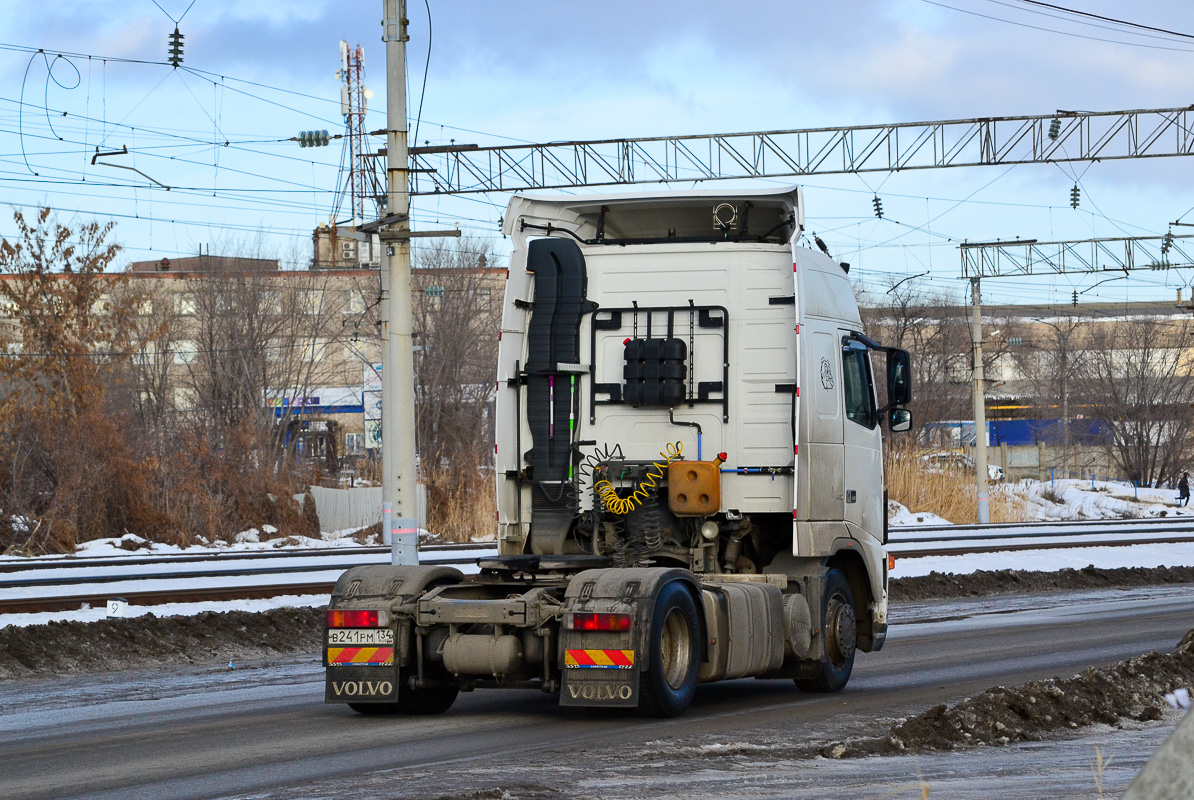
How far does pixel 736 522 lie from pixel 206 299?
51994 millimetres

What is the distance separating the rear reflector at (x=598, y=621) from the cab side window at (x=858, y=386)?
3.43m

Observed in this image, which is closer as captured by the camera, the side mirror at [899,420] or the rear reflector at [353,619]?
the rear reflector at [353,619]

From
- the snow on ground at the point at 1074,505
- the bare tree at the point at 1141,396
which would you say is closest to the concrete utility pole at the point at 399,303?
the snow on ground at the point at 1074,505

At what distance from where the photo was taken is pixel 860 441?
12.3 metres

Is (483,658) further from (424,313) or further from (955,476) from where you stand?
(424,313)

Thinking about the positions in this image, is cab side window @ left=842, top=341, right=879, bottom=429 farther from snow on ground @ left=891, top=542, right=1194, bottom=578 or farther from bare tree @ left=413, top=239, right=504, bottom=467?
bare tree @ left=413, top=239, right=504, bottom=467

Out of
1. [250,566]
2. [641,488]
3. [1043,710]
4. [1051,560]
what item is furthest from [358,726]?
[1051,560]

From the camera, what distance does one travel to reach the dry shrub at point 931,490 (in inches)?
1825

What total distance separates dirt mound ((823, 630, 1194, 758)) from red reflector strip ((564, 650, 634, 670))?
5.53 feet

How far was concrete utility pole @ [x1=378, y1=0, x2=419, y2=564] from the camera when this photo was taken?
659 inches

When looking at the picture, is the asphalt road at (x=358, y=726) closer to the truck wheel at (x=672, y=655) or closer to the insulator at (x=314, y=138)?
the truck wheel at (x=672, y=655)

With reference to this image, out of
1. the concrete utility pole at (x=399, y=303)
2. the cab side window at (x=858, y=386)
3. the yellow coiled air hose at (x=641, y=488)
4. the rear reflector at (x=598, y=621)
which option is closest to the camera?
the rear reflector at (x=598, y=621)

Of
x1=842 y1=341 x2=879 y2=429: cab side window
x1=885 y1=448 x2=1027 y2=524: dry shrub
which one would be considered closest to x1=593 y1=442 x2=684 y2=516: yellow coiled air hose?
x1=842 y1=341 x2=879 y2=429: cab side window

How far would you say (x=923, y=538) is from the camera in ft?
113
